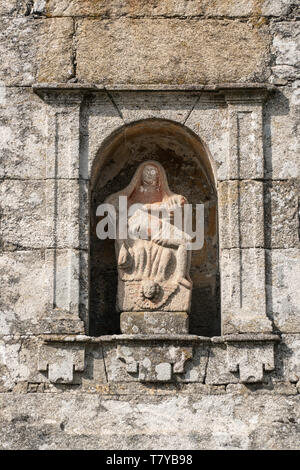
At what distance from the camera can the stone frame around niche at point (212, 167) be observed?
30.1 feet

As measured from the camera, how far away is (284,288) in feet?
30.4

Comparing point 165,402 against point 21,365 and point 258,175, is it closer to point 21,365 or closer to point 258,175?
point 21,365

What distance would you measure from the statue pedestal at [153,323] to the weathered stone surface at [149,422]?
0.57 m

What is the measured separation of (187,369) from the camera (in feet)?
29.7

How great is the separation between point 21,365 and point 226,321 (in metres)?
1.76

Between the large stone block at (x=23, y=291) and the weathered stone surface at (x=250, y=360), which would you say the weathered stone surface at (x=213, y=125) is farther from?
the large stone block at (x=23, y=291)

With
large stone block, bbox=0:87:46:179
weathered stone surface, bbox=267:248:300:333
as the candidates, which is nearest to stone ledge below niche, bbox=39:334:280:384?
weathered stone surface, bbox=267:248:300:333

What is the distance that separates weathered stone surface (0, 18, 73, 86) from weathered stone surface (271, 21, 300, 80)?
182 centimetres

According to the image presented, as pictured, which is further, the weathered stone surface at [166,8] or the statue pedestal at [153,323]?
the weathered stone surface at [166,8]

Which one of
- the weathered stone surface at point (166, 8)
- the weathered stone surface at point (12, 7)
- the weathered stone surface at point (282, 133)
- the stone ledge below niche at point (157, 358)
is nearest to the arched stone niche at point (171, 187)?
the weathered stone surface at point (282, 133)

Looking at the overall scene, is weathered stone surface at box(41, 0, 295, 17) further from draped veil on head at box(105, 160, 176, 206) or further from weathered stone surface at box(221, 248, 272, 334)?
weathered stone surface at box(221, 248, 272, 334)
